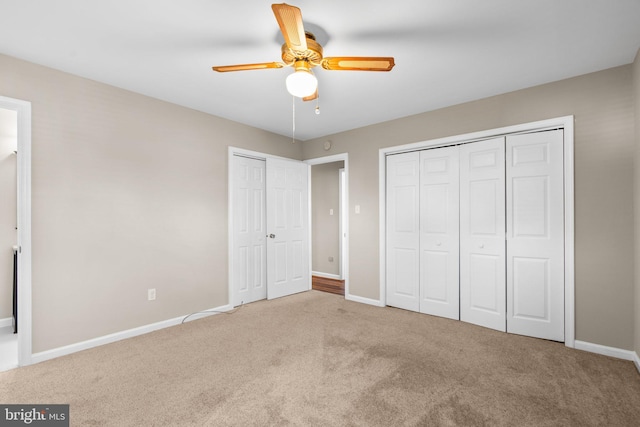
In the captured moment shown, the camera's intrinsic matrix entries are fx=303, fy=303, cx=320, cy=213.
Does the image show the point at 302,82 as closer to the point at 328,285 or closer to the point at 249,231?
the point at 249,231

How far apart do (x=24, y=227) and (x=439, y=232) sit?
13.2ft

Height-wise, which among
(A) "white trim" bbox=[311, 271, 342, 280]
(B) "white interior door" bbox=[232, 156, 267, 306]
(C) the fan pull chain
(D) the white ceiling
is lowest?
(A) "white trim" bbox=[311, 271, 342, 280]

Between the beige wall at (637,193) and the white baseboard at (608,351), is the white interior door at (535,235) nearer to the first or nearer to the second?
the white baseboard at (608,351)

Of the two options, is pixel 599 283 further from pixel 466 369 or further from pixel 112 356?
pixel 112 356

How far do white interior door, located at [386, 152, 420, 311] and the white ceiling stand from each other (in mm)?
985

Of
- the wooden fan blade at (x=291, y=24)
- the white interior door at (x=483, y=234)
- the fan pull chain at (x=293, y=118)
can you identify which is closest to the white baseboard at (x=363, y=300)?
the white interior door at (x=483, y=234)

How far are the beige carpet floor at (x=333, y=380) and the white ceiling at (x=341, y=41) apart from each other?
8.16 ft

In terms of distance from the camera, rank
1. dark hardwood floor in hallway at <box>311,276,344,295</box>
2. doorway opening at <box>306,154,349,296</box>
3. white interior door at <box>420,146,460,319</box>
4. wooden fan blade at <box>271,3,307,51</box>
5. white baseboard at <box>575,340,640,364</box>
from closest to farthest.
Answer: wooden fan blade at <box>271,3,307,51</box>, white baseboard at <box>575,340,640,364</box>, white interior door at <box>420,146,460,319</box>, dark hardwood floor in hallway at <box>311,276,344,295</box>, doorway opening at <box>306,154,349,296</box>

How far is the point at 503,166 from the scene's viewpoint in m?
3.18

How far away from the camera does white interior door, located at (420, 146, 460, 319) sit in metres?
3.53

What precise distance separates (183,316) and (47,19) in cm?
289

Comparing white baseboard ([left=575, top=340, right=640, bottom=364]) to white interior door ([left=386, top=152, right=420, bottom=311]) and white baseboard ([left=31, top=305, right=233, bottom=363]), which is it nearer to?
white interior door ([left=386, top=152, right=420, bottom=311])

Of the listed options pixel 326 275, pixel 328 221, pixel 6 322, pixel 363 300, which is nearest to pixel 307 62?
pixel 363 300

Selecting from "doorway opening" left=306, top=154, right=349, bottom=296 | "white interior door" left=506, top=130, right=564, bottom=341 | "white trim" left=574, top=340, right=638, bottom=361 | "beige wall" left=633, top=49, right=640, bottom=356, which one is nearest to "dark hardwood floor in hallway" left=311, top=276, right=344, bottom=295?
"doorway opening" left=306, top=154, right=349, bottom=296
